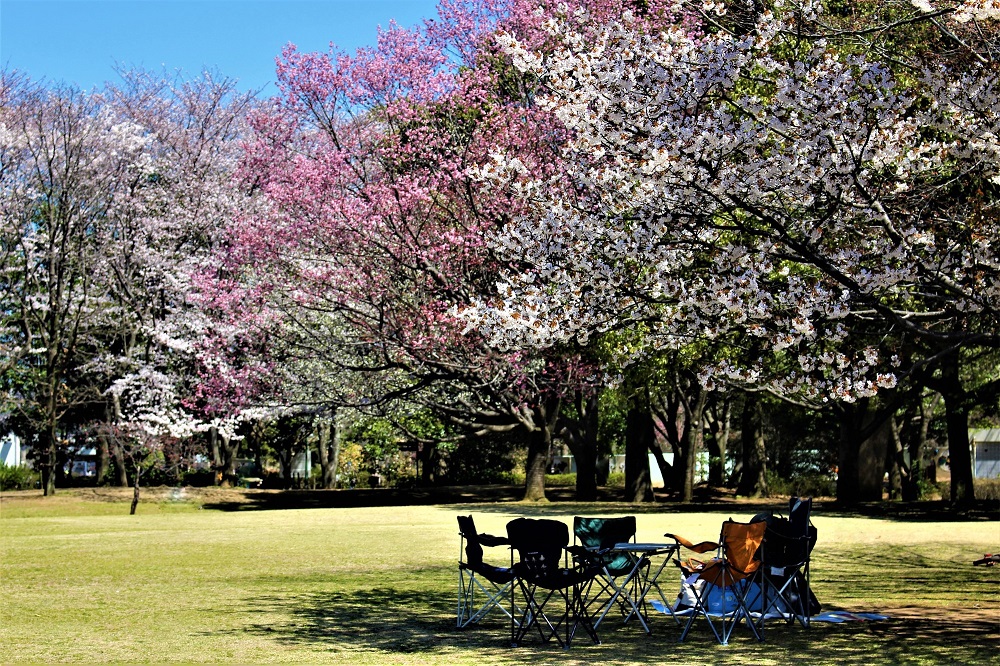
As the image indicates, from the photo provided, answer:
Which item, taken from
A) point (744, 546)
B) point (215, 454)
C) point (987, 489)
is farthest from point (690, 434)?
point (744, 546)

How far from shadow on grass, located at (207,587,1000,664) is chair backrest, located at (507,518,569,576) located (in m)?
0.57

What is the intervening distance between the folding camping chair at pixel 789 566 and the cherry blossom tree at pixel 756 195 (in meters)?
1.11

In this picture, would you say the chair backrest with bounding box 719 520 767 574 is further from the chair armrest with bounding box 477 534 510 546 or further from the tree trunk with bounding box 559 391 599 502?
the tree trunk with bounding box 559 391 599 502

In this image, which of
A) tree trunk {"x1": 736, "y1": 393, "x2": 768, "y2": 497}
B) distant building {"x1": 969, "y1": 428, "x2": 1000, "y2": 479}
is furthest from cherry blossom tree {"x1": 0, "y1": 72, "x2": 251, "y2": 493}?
distant building {"x1": 969, "y1": 428, "x2": 1000, "y2": 479}

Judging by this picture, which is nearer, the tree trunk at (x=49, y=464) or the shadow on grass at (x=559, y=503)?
the shadow on grass at (x=559, y=503)

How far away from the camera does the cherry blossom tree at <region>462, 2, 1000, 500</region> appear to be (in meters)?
7.52

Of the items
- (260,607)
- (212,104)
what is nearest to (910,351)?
(260,607)

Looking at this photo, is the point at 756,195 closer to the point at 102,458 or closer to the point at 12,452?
the point at 102,458

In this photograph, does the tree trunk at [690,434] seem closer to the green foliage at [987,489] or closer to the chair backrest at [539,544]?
the green foliage at [987,489]

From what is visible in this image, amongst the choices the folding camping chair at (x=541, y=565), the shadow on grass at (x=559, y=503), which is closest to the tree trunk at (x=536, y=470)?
the shadow on grass at (x=559, y=503)

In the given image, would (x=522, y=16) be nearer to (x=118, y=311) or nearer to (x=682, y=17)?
(x=682, y=17)

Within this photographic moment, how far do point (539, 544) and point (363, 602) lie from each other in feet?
9.97

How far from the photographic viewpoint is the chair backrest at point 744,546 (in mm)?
8289

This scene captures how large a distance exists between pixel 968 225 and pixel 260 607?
6913mm
